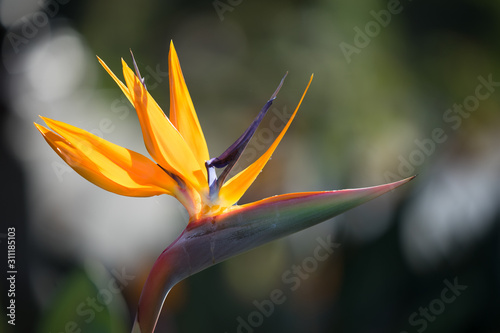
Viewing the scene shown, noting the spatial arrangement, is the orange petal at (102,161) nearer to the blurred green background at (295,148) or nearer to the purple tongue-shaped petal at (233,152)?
the purple tongue-shaped petal at (233,152)

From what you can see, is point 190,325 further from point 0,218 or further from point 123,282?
point 0,218

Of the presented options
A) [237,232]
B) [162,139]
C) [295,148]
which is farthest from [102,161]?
[295,148]

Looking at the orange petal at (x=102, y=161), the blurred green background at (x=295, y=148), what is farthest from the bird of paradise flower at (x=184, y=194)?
the blurred green background at (x=295, y=148)

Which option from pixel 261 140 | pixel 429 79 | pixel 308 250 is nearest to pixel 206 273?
pixel 308 250

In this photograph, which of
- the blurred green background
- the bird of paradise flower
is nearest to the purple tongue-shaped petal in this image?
the bird of paradise flower

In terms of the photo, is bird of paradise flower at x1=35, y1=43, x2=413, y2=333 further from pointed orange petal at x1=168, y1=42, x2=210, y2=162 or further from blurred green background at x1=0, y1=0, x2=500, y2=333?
blurred green background at x1=0, y1=0, x2=500, y2=333

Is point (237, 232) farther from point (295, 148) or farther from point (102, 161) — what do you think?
point (295, 148)
